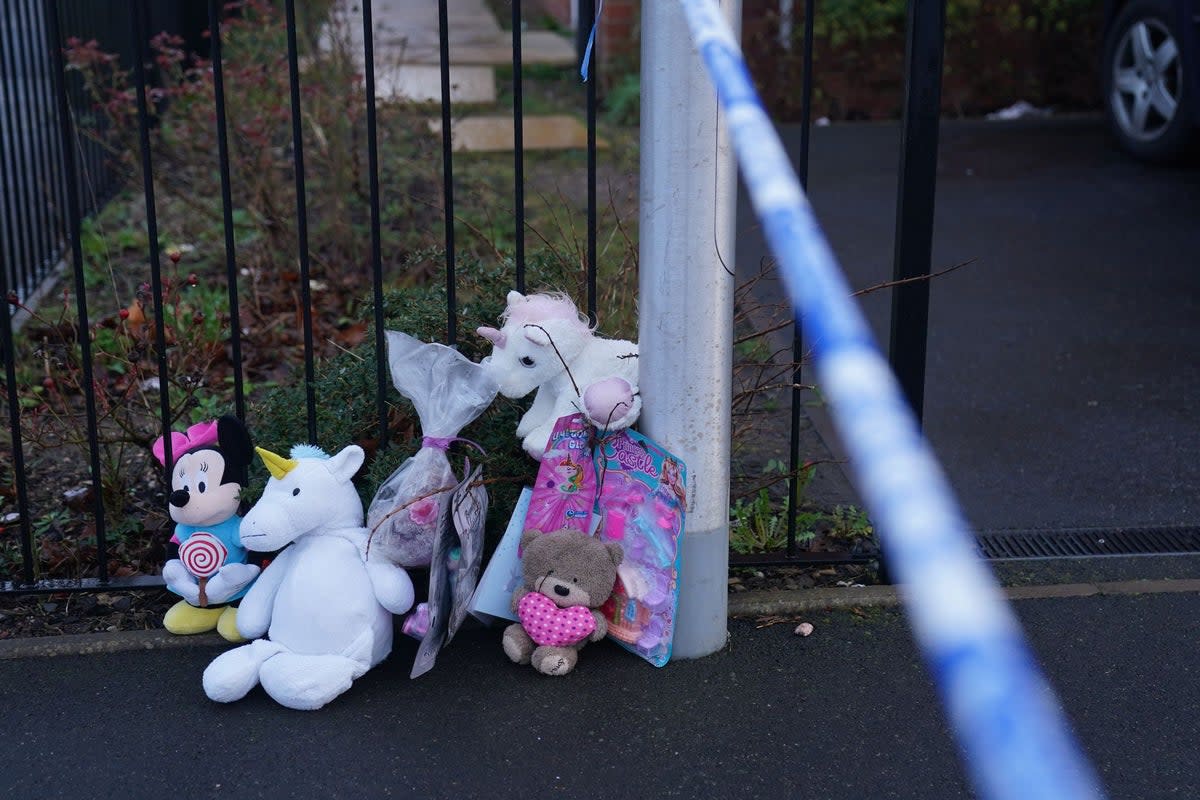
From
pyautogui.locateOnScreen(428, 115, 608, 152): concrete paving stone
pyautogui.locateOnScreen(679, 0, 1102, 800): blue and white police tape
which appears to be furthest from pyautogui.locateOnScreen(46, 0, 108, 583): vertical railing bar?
pyautogui.locateOnScreen(428, 115, 608, 152): concrete paving stone

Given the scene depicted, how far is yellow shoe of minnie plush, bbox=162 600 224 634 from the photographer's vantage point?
119 inches

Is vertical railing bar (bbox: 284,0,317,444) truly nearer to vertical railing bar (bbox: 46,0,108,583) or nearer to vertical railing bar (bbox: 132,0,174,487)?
vertical railing bar (bbox: 132,0,174,487)

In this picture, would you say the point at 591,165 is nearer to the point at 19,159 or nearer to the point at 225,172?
the point at 225,172

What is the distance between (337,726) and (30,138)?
13.2ft

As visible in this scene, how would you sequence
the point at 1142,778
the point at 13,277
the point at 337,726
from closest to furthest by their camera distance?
the point at 1142,778 → the point at 337,726 → the point at 13,277

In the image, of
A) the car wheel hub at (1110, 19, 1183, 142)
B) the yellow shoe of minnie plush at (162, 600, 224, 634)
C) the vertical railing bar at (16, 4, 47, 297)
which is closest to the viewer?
the yellow shoe of minnie plush at (162, 600, 224, 634)

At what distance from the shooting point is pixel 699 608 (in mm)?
2906

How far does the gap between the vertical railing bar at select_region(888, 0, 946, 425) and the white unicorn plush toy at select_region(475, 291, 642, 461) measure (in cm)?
64

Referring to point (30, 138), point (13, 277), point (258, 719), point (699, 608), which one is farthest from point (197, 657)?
point (30, 138)

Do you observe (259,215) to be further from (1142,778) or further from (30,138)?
(1142,778)

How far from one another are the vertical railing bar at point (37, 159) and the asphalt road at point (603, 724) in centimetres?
337

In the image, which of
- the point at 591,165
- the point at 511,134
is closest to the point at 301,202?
the point at 591,165

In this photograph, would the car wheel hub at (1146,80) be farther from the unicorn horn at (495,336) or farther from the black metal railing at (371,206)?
the unicorn horn at (495,336)

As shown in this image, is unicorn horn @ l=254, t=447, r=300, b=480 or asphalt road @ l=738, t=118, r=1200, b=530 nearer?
unicorn horn @ l=254, t=447, r=300, b=480
